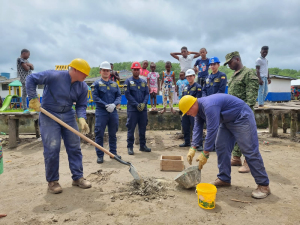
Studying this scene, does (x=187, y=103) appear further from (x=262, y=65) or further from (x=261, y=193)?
(x=262, y=65)

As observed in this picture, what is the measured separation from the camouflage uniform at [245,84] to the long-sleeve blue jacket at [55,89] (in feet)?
9.48

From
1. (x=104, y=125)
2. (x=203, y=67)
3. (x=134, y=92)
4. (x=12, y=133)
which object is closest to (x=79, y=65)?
(x=104, y=125)

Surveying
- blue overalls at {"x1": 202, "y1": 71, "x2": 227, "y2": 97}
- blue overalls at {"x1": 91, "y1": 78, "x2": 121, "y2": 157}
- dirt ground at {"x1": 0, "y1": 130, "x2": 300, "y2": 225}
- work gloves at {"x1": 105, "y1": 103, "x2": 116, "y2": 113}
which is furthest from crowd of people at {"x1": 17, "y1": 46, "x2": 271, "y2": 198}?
blue overalls at {"x1": 91, "y1": 78, "x2": 121, "y2": 157}

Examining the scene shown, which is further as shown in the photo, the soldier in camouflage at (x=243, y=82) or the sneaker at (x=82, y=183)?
the soldier in camouflage at (x=243, y=82)

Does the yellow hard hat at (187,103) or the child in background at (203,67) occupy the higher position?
the child in background at (203,67)

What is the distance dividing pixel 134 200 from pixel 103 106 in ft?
8.12

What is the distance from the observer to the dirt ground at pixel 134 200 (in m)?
2.48

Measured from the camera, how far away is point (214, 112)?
2725 millimetres

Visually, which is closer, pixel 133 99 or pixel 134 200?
pixel 134 200

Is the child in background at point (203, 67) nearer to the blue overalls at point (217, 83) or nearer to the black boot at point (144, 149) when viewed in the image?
the blue overalls at point (217, 83)

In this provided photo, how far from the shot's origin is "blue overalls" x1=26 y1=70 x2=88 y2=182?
310 cm

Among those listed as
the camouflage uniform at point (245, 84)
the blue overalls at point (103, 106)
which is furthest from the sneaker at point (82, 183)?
the camouflage uniform at point (245, 84)

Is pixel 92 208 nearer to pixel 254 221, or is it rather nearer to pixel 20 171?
pixel 254 221

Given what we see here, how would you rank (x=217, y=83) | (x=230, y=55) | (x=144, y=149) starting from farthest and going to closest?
A: (x=144, y=149) → (x=217, y=83) → (x=230, y=55)
